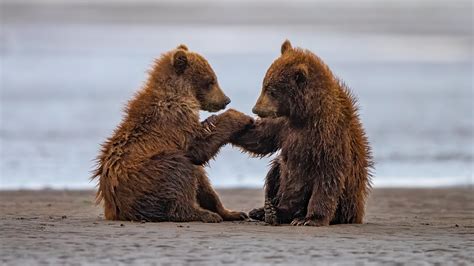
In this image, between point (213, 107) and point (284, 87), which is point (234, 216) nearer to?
point (213, 107)

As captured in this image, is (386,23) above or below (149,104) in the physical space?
above

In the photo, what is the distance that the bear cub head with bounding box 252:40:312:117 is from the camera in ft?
29.6

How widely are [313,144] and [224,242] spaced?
1.33 metres

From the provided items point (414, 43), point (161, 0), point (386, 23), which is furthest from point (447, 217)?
point (161, 0)

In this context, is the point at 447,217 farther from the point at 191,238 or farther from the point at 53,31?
the point at 53,31

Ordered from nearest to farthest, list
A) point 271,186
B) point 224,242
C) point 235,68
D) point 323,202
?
point 224,242 < point 323,202 < point 271,186 < point 235,68

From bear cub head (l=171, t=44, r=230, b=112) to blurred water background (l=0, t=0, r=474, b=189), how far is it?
3.17 m

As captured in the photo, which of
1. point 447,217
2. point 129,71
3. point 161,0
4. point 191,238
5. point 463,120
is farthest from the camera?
point 161,0

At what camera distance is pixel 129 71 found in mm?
28141

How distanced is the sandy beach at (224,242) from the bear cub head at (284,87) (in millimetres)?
801

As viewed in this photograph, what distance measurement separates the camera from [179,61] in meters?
9.55

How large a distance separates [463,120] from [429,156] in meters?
4.03

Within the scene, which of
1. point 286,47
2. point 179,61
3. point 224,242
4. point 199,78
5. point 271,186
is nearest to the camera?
point 224,242

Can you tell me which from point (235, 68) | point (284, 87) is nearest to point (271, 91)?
point (284, 87)
